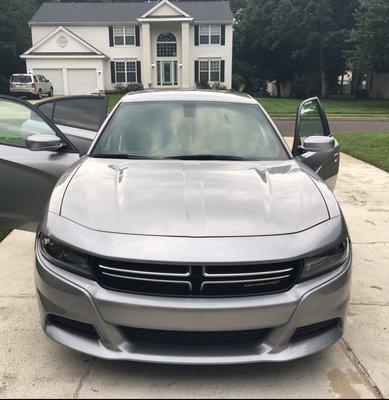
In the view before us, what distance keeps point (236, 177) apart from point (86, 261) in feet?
3.82

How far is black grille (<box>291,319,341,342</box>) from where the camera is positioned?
2.52m

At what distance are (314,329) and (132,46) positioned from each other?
3853 centimetres

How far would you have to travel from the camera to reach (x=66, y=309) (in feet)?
8.24

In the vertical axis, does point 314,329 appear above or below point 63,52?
below

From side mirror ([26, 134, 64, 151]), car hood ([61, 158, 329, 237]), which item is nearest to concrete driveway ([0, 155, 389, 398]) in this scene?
car hood ([61, 158, 329, 237])

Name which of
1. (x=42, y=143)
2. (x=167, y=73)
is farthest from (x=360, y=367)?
(x=167, y=73)

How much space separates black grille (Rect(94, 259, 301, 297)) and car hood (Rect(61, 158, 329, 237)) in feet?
0.59

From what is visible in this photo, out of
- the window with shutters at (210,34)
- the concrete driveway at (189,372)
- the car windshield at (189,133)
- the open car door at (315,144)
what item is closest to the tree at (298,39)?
the window with shutters at (210,34)

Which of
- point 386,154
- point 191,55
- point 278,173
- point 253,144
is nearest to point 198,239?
point 278,173

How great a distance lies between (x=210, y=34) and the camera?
3781cm

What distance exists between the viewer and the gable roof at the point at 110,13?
37.7 m

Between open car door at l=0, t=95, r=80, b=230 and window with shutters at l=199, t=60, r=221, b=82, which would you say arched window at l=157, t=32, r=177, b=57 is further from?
open car door at l=0, t=95, r=80, b=230

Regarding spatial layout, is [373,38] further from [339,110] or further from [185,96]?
[185,96]

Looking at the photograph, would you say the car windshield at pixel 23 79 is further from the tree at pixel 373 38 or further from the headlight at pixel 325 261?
the headlight at pixel 325 261
